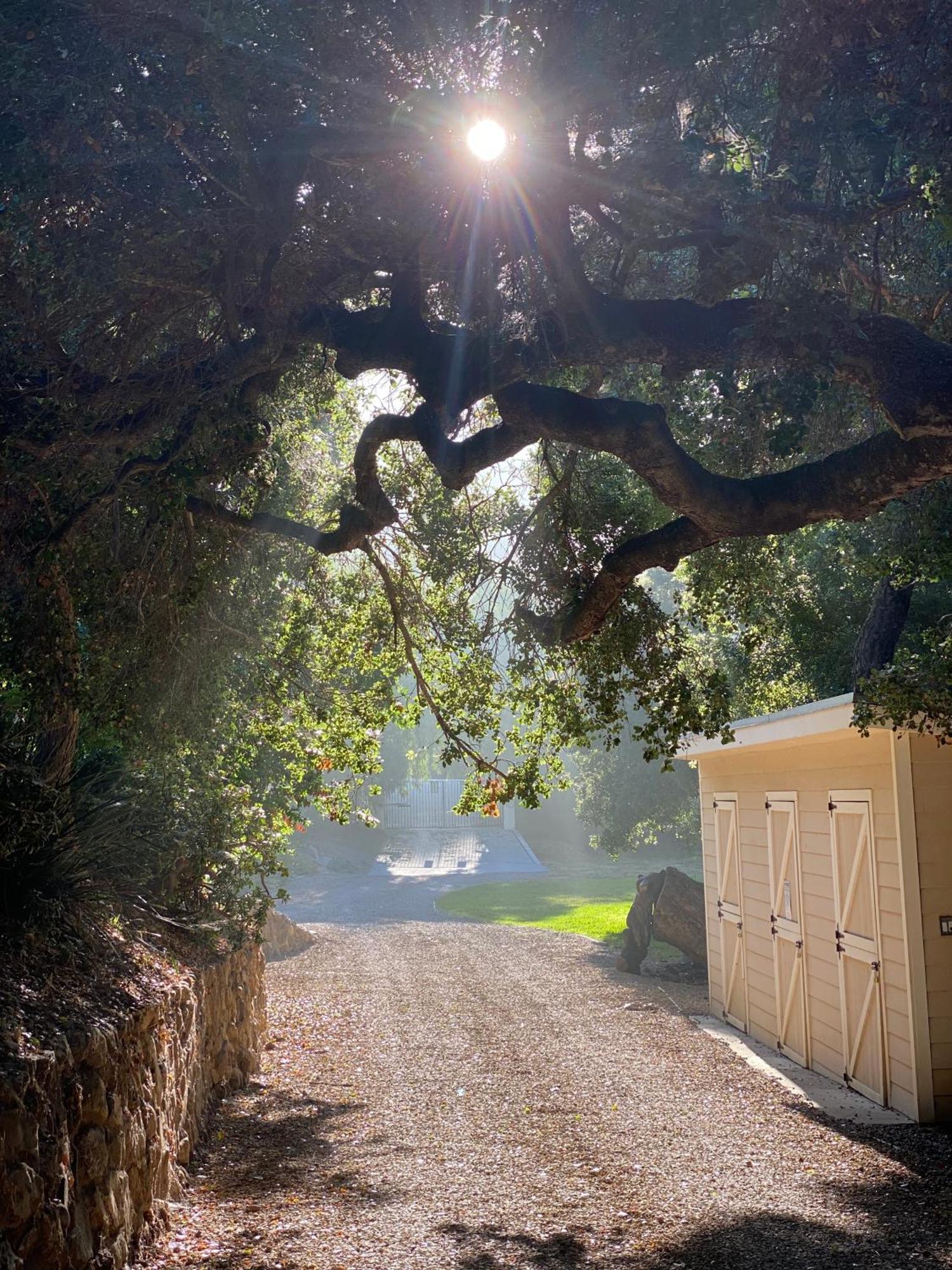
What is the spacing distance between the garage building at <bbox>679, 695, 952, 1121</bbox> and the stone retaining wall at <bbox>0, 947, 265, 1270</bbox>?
4857 millimetres

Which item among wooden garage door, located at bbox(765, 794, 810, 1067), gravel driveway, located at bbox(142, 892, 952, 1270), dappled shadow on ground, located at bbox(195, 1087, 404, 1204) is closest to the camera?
gravel driveway, located at bbox(142, 892, 952, 1270)

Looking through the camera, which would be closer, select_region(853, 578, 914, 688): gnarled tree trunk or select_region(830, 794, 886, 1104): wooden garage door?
select_region(830, 794, 886, 1104): wooden garage door

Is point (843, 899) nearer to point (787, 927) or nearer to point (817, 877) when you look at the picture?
point (817, 877)

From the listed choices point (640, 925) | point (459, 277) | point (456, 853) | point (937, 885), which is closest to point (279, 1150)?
point (937, 885)

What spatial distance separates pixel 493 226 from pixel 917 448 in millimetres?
3037

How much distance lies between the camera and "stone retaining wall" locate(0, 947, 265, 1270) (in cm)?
414

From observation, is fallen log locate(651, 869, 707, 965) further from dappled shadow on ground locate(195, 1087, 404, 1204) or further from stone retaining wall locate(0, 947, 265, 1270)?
stone retaining wall locate(0, 947, 265, 1270)

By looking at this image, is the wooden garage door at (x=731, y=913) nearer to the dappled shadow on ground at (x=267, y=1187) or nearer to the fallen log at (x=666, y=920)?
the fallen log at (x=666, y=920)

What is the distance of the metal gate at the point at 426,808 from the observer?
160ft

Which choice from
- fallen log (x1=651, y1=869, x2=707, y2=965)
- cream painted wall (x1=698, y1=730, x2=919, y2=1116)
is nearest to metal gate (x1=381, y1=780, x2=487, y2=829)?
fallen log (x1=651, y1=869, x2=707, y2=965)

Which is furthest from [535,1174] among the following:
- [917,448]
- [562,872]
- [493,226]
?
[562,872]

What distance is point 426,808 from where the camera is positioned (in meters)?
50.2

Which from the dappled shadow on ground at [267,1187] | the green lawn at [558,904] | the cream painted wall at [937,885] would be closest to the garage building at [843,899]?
the cream painted wall at [937,885]

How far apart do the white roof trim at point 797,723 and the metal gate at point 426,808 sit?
38641mm
